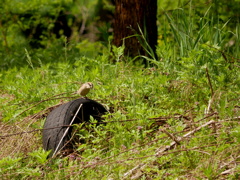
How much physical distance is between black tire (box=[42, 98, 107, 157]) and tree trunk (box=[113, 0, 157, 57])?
7.72ft

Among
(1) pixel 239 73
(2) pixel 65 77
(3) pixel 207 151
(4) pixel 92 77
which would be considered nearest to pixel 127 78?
(4) pixel 92 77

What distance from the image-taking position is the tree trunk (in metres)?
6.65

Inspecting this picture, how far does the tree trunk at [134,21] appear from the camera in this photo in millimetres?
6648

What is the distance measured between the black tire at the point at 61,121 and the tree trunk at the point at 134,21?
7.72 feet

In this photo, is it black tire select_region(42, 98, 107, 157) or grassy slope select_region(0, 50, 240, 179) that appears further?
black tire select_region(42, 98, 107, 157)

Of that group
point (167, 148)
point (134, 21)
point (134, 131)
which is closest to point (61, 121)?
point (134, 131)

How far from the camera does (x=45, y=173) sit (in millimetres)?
3537

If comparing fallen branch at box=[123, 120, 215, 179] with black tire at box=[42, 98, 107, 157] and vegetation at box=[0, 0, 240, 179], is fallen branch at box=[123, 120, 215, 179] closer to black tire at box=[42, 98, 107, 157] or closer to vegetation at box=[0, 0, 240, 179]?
vegetation at box=[0, 0, 240, 179]

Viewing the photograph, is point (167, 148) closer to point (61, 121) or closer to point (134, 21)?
point (61, 121)

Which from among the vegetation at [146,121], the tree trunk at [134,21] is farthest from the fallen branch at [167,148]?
the tree trunk at [134,21]

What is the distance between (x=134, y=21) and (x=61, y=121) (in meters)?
2.91

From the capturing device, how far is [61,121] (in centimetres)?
419

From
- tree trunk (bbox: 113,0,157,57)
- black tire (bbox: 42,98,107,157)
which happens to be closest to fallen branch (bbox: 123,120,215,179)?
black tire (bbox: 42,98,107,157)

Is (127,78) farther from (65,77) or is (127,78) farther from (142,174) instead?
(142,174)
